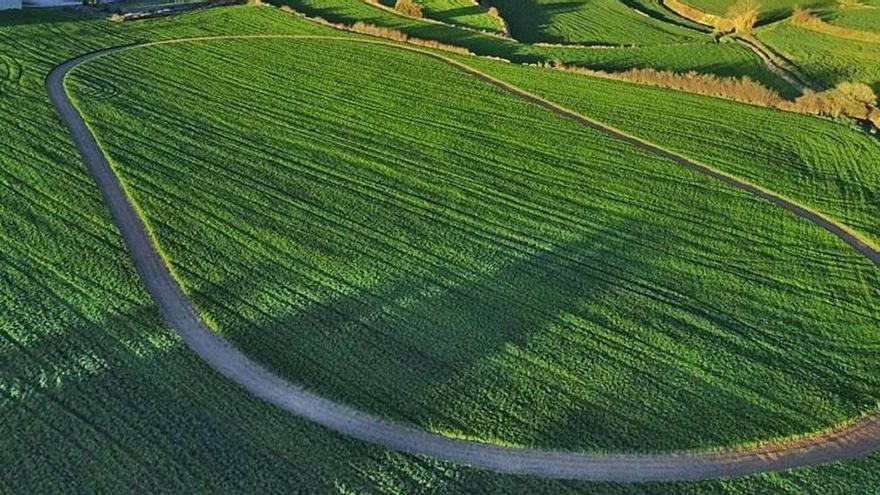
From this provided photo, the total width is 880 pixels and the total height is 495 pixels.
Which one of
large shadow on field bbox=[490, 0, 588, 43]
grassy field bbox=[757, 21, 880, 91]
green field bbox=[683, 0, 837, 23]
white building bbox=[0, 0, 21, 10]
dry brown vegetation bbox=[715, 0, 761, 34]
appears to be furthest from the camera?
green field bbox=[683, 0, 837, 23]

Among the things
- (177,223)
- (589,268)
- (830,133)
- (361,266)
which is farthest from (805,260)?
(177,223)

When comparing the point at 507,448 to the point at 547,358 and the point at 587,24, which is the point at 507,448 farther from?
the point at 587,24

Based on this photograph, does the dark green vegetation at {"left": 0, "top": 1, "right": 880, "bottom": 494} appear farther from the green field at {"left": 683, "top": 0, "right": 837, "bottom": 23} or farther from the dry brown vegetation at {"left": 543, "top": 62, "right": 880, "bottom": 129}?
the green field at {"left": 683, "top": 0, "right": 837, "bottom": 23}

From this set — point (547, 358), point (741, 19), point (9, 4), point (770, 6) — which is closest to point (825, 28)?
point (741, 19)

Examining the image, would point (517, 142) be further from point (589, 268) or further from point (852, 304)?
point (852, 304)

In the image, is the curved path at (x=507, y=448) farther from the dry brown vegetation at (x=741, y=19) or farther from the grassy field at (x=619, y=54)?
the dry brown vegetation at (x=741, y=19)

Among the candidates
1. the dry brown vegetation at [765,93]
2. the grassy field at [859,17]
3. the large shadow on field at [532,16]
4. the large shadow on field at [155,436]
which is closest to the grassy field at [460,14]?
the large shadow on field at [532,16]

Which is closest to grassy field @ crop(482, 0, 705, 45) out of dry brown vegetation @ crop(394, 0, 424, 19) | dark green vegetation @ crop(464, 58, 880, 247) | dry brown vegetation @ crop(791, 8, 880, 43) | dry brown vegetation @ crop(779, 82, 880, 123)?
dry brown vegetation @ crop(394, 0, 424, 19)
